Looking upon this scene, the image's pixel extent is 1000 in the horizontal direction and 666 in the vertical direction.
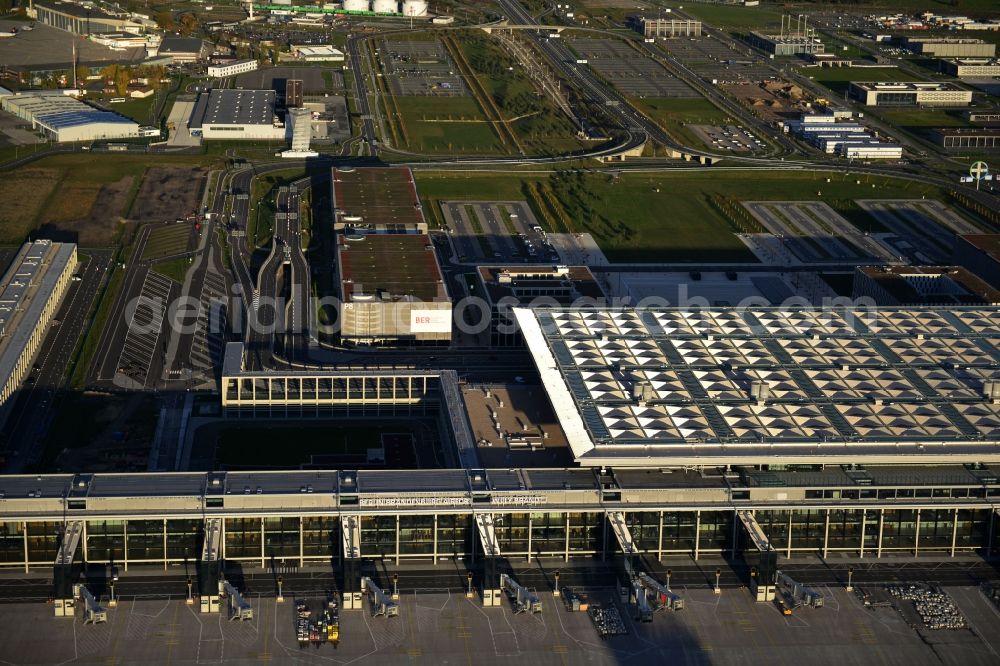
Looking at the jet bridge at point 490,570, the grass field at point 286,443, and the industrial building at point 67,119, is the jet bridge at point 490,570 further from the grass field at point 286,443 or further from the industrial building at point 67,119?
the industrial building at point 67,119

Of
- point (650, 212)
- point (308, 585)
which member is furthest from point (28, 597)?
point (650, 212)

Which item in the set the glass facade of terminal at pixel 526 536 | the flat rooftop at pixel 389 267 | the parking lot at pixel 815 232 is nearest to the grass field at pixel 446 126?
the parking lot at pixel 815 232

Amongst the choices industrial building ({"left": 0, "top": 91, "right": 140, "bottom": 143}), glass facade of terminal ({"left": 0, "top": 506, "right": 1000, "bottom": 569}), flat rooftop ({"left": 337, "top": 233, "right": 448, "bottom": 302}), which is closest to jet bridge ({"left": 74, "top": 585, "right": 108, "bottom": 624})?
glass facade of terminal ({"left": 0, "top": 506, "right": 1000, "bottom": 569})

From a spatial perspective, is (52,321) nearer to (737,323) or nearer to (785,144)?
(737,323)

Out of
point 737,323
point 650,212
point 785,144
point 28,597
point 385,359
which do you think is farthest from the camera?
point 785,144

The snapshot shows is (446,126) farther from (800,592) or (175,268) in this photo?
(800,592)

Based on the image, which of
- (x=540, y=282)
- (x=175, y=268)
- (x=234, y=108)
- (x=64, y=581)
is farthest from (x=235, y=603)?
(x=234, y=108)
